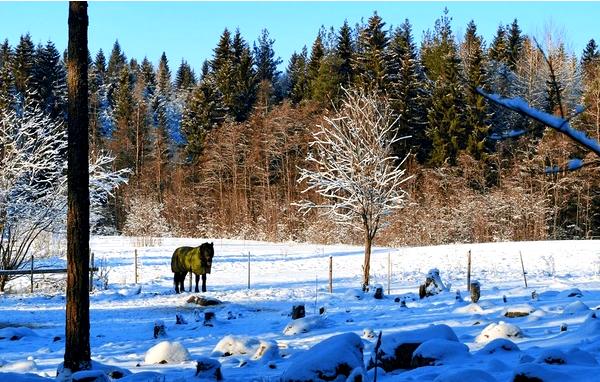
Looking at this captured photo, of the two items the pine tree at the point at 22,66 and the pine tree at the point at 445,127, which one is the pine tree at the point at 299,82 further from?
the pine tree at the point at 22,66

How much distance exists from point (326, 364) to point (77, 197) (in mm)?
4204

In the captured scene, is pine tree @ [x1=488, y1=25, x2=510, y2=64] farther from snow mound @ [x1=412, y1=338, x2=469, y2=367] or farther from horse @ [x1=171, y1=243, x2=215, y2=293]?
snow mound @ [x1=412, y1=338, x2=469, y2=367]

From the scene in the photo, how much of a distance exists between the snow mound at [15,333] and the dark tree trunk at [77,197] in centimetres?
439

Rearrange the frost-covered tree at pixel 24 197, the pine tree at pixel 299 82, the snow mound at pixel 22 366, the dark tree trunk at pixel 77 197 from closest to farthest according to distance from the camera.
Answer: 1. the dark tree trunk at pixel 77 197
2. the snow mound at pixel 22 366
3. the frost-covered tree at pixel 24 197
4. the pine tree at pixel 299 82

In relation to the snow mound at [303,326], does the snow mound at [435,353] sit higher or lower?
higher

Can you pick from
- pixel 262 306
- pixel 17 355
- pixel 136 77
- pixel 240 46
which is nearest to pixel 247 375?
pixel 17 355

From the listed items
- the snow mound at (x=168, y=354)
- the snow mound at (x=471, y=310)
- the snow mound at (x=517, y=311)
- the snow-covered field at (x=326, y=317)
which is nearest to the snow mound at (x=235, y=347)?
the snow-covered field at (x=326, y=317)

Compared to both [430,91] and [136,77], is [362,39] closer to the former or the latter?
[430,91]

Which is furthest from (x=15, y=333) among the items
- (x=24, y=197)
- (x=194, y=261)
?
(x=24, y=197)

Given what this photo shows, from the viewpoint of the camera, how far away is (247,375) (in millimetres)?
7727

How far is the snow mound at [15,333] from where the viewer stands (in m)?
12.0

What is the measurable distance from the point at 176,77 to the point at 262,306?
87.3 meters

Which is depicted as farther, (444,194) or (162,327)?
(444,194)

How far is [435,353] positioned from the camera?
7031 mm
